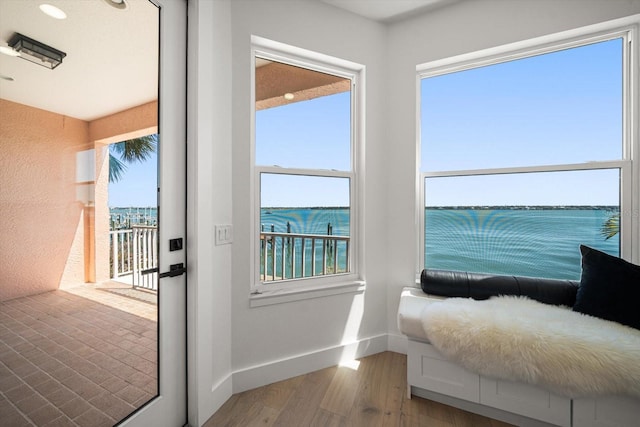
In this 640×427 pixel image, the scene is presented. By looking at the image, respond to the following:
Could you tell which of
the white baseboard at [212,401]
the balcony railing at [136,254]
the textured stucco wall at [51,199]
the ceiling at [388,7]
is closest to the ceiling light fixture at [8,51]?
the textured stucco wall at [51,199]

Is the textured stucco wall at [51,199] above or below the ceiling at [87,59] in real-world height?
below

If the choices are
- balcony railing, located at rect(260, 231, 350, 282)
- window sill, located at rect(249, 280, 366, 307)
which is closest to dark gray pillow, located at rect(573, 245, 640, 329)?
window sill, located at rect(249, 280, 366, 307)

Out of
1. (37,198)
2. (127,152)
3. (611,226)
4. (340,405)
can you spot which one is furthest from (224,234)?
(611,226)

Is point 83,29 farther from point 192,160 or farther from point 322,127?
point 322,127

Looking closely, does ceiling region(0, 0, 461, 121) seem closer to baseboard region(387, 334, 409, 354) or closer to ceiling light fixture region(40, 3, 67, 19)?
ceiling light fixture region(40, 3, 67, 19)

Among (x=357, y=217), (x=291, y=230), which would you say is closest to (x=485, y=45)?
(x=357, y=217)

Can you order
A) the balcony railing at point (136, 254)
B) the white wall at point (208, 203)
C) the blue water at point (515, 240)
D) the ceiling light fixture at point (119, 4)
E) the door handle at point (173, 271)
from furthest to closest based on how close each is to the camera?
1. the blue water at point (515, 240)
2. the white wall at point (208, 203)
3. the door handle at point (173, 271)
4. the balcony railing at point (136, 254)
5. the ceiling light fixture at point (119, 4)

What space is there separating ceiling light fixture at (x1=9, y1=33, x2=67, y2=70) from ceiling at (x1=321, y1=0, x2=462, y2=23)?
5.93 feet

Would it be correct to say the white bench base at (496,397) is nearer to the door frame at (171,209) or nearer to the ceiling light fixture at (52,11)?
the door frame at (171,209)

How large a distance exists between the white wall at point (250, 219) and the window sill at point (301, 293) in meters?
0.05

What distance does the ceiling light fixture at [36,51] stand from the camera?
0.90 metres

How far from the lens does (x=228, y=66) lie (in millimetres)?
1810

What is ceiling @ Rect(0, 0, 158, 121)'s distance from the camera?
913 mm

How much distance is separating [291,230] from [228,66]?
46.2 inches
